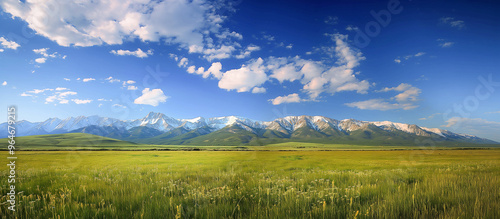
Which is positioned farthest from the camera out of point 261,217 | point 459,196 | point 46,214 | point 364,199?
point 364,199

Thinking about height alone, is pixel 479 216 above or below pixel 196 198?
above

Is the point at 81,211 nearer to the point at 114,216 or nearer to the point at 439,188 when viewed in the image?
the point at 114,216

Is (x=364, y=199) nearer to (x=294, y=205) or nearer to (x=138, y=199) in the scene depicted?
(x=294, y=205)

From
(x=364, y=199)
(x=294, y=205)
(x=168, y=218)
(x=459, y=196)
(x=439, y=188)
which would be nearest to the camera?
(x=168, y=218)

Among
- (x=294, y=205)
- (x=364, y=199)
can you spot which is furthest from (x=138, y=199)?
(x=364, y=199)

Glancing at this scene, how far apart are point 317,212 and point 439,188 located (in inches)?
198

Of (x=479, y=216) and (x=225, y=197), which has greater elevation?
(x=479, y=216)

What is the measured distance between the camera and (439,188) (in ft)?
20.7

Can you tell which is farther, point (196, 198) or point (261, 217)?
point (196, 198)

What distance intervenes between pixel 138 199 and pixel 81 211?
4.01ft

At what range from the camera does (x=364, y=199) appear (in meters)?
5.62

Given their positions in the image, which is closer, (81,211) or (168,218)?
(168,218)

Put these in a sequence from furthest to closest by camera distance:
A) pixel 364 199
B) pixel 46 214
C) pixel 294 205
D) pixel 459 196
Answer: pixel 364 199 < pixel 459 196 < pixel 294 205 < pixel 46 214

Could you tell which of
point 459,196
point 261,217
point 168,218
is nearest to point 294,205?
point 261,217
